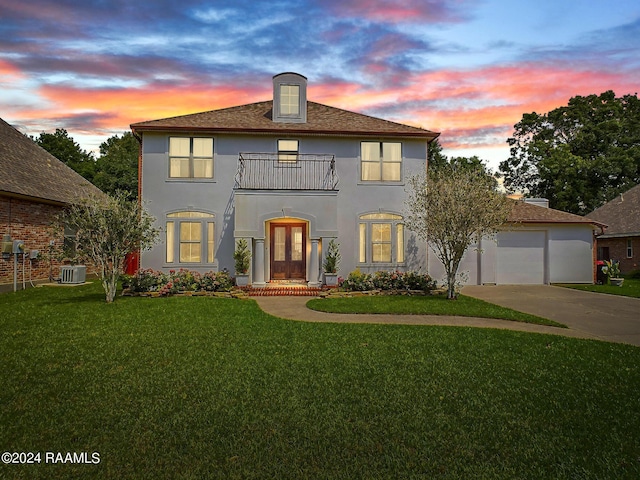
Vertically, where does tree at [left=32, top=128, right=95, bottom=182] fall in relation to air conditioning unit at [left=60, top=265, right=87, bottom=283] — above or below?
above

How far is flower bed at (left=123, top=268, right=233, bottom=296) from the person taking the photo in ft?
47.4

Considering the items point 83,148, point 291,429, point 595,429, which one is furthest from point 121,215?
point 83,148

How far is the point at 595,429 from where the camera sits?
4289 millimetres

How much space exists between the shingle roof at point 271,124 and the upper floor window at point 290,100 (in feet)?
2.15

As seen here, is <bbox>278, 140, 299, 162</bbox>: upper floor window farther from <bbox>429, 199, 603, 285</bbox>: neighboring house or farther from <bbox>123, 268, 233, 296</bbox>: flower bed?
<bbox>429, 199, 603, 285</bbox>: neighboring house

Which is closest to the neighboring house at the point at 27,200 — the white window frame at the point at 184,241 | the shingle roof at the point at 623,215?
the white window frame at the point at 184,241

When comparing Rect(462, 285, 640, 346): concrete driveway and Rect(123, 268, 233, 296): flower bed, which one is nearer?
A: Rect(462, 285, 640, 346): concrete driveway

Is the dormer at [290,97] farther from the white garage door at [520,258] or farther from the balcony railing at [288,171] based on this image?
the white garage door at [520,258]

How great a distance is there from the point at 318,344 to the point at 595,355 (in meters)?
4.67

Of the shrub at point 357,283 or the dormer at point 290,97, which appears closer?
the shrub at point 357,283

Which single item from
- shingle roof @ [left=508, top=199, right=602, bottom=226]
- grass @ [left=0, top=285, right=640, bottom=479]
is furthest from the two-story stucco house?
grass @ [left=0, top=285, right=640, bottom=479]

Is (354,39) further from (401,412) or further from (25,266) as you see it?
(25,266)

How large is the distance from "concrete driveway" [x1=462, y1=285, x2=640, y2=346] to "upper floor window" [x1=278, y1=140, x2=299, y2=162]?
336 inches

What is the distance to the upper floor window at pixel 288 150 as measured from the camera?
16859 mm
